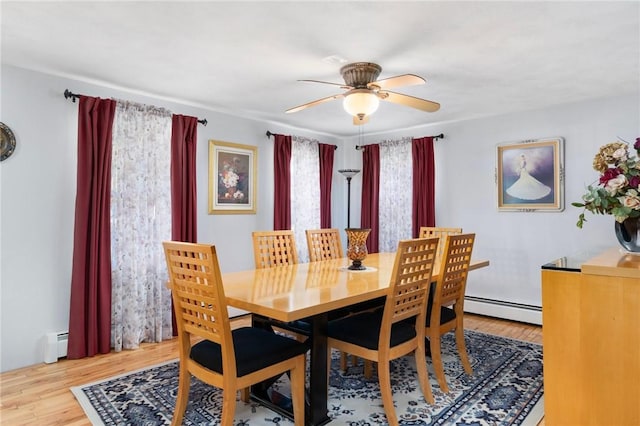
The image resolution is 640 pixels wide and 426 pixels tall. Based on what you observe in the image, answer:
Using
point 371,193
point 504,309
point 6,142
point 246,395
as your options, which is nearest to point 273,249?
point 246,395

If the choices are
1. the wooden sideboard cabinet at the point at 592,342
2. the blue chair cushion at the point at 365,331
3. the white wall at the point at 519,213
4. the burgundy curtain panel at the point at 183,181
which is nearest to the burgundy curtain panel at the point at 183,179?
the burgundy curtain panel at the point at 183,181

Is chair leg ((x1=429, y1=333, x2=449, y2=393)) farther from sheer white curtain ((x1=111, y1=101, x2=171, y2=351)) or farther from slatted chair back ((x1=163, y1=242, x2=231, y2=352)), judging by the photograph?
sheer white curtain ((x1=111, y1=101, x2=171, y2=351))

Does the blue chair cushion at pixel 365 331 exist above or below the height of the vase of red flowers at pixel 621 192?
below

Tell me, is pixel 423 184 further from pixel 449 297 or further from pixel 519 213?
pixel 449 297

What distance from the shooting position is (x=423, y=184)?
488cm

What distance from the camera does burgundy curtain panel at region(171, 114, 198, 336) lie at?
3.77 meters

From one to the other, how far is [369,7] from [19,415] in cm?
304

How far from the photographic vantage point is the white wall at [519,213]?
3777 mm

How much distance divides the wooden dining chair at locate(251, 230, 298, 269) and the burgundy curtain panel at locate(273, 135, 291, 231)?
52.4 inches

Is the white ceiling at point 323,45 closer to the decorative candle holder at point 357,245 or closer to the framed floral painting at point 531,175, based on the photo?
the framed floral painting at point 531,175

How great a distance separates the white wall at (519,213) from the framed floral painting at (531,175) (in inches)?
2.5

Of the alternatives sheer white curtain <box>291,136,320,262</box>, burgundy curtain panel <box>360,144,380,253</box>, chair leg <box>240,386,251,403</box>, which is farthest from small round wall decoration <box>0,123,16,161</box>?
burgundy curtain panel <box>360,144,380,253</box>

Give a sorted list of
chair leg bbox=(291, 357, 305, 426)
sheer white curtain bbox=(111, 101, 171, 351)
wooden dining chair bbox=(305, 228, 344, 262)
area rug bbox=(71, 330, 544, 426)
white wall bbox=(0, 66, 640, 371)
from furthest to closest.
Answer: wooden dining chair bbox=(305, 228, 344, 262) < sheer white curtain bbox=(111, 101, 171, 351) < white wall bbox=(0, 66, 640, 371) < area rug bbox=(71, 330, 544, 426) < chair leg bbox=(291, 357, 305, 426)

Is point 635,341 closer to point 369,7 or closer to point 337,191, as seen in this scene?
point 369,7
